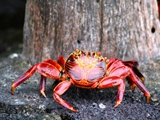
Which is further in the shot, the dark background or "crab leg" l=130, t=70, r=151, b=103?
the dark background

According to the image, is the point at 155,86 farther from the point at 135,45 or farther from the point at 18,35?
the point at 18,35

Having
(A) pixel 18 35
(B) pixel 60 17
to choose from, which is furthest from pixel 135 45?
(A) pixel 18 35

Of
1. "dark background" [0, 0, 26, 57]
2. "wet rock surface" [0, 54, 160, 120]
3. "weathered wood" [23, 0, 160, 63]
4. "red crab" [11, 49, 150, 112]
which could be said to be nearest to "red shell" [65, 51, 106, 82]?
"red crab" [11, 49, 150, 112]

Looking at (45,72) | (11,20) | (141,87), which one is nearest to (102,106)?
(141,87)

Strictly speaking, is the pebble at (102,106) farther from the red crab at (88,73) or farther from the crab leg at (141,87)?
the crab leg at (141,87)

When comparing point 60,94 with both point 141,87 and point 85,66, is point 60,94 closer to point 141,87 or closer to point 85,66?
point 85,66

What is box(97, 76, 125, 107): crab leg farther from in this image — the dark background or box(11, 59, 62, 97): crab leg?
the dark background
